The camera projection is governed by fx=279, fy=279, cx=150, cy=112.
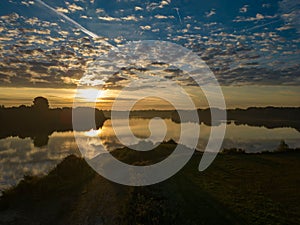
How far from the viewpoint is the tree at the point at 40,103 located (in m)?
131

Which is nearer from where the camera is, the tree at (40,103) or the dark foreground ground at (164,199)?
the dark foreground ground at (164,199)

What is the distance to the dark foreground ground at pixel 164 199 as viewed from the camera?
45.8 feet

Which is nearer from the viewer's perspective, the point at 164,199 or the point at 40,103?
the point at 164,199

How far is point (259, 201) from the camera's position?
52.1ft

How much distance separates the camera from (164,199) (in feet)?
52.7

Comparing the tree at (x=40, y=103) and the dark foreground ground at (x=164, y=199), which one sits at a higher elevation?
the tree at (x=40, y=103)

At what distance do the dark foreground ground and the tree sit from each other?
117 meters

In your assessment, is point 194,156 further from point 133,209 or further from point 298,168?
point 133,209

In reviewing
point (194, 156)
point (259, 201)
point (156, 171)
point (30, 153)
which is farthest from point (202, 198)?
point (30, 153)

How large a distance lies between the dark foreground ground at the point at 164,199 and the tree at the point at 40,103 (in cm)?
11675

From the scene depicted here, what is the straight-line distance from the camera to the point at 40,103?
132m

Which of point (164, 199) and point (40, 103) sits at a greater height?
point (40, 103)

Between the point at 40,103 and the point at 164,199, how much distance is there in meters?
128

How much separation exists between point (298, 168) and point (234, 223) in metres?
13.9
